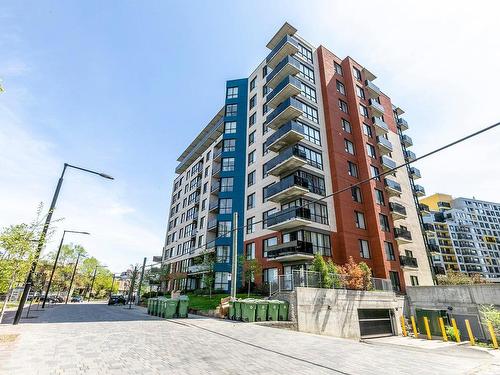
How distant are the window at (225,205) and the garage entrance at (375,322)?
69.3 ft

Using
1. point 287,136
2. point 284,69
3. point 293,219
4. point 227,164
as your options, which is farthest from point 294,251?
point 284,69

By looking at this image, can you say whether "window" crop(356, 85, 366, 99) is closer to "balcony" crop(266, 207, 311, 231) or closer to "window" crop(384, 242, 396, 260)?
"window" crop(384, 242, 396, 260)

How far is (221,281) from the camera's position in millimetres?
35250


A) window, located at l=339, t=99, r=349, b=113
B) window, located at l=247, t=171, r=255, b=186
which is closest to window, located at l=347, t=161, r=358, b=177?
window, located at l=339, t=99, r=349, b=113

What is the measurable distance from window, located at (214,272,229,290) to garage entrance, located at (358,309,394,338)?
1771 cm

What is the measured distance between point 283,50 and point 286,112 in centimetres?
1005

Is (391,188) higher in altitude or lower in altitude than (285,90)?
lower

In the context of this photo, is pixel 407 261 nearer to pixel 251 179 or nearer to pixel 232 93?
pixel 251 179

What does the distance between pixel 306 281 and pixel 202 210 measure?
1112 inches

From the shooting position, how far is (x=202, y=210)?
4491cm

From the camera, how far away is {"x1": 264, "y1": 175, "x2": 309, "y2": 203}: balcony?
88.2 feet

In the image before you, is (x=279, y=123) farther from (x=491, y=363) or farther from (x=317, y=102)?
(x=491, y=363)

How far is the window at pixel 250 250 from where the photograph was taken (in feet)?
103

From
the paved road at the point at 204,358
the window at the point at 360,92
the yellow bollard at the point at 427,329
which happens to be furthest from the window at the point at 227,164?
the paved road at the point at 204,358
